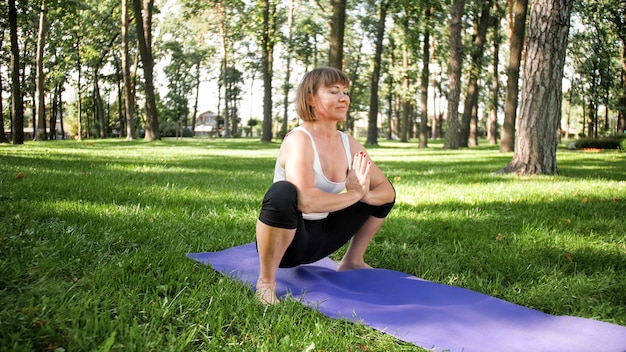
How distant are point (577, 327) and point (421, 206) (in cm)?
350

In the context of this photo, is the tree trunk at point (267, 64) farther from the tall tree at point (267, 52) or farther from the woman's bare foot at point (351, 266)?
the woman's bare foot at point (351, 266)

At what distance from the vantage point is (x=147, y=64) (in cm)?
2147

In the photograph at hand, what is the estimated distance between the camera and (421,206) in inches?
229

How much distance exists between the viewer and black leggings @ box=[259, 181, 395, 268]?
2.52 metres

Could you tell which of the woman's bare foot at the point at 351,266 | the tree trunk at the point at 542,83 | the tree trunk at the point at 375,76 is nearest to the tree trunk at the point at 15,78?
the tree trunk at the point at 542,83

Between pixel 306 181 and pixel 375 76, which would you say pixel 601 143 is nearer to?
pixel 375 76

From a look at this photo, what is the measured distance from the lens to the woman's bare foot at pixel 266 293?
2557 mm

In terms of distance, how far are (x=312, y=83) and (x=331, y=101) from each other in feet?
0.54

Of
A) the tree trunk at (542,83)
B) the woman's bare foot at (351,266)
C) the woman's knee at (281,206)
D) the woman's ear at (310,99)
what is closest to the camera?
the woman's knee at (281,206)

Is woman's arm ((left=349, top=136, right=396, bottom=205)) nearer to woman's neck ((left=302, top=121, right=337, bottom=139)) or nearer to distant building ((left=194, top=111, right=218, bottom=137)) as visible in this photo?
woman's neck ((left=302, top=121, right=337, bottom=139))

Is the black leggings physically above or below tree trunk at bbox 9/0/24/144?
below

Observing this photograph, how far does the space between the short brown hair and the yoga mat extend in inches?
42.5

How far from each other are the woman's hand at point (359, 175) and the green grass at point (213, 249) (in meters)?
0.76

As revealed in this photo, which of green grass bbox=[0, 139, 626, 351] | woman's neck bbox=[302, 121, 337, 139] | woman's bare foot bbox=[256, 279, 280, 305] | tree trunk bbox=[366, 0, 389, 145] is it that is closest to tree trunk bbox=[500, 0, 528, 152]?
tree trunk bbox=[366, 0, 389, 145]
